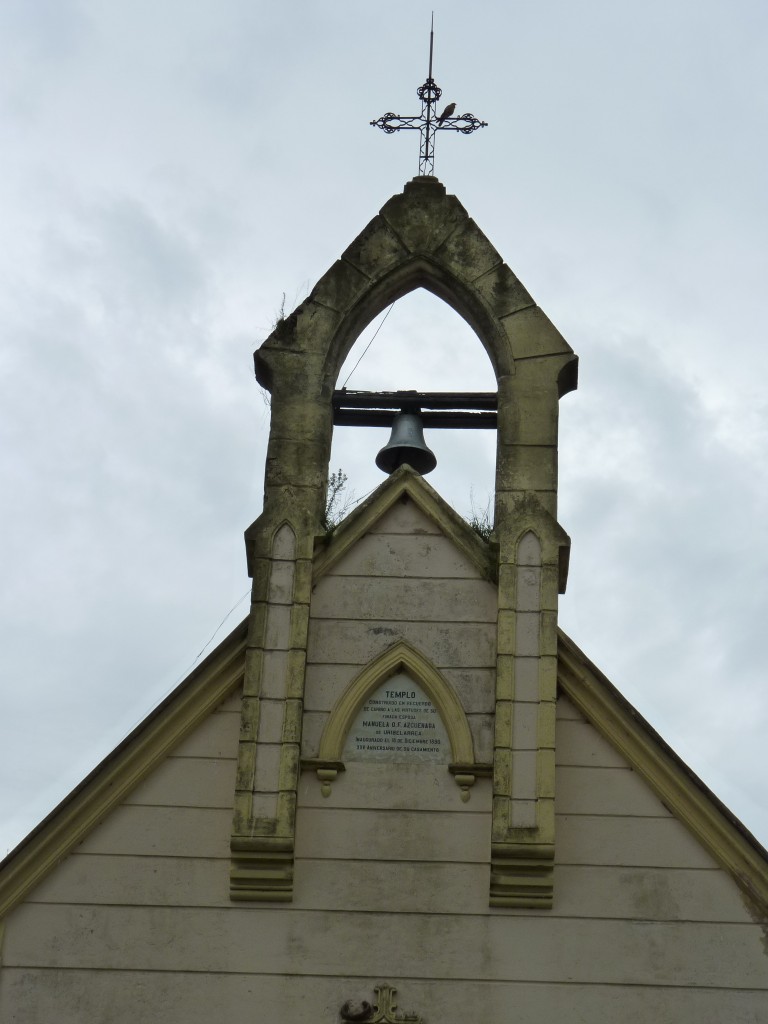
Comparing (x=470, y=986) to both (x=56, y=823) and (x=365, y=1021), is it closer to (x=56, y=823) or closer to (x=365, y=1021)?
(x=365, y=1021)

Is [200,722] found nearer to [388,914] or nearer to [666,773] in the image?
[388,914]

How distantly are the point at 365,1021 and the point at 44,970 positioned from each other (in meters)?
2.32

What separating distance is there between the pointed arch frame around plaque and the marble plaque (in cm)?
5

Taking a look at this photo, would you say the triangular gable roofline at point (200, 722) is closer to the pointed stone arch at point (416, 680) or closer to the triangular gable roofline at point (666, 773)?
the triangular gable roofline at point (666, 773)

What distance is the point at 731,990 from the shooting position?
12.2 m

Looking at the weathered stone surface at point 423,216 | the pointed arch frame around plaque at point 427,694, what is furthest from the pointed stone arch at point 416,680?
the weathered stone surface at point 423,216

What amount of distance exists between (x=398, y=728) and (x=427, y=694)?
1.13 ft

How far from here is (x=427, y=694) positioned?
520 inches

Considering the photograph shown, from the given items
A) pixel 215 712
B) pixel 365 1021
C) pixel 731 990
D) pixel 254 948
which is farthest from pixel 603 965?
pixel 215 712

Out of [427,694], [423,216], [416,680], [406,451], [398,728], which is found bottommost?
[398,728]

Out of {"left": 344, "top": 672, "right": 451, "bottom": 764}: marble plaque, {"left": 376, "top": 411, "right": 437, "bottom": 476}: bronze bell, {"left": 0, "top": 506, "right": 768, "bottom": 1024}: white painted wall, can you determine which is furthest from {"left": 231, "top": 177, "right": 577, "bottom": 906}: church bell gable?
{"left": 376, "top": 411, "right": 437, "bottom": 476}: bronze bell

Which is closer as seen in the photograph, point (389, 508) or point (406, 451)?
point (389, 508)

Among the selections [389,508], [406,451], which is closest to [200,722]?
[389,508]

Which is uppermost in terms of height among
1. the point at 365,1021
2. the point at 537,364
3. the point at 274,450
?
the point at 537,364
